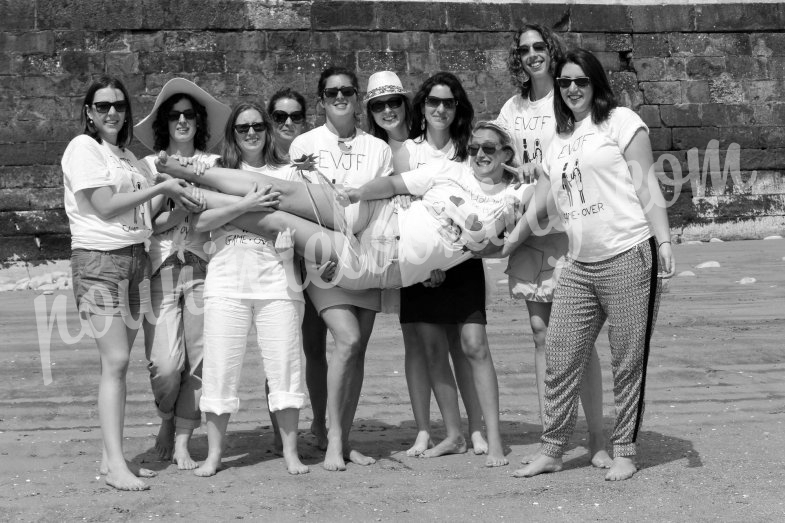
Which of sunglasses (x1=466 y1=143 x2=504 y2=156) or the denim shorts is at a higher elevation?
sunglasses (x1=466 y1=143 x2=504 y2=156)

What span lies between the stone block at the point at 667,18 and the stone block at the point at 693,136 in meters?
1.31

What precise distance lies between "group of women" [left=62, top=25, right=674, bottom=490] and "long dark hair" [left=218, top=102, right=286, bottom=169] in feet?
0.04

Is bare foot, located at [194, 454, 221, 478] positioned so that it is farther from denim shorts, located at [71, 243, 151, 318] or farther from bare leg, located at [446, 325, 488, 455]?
bare leg, located at [446, 325, 488, 455]

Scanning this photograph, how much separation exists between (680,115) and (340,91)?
9.60 m

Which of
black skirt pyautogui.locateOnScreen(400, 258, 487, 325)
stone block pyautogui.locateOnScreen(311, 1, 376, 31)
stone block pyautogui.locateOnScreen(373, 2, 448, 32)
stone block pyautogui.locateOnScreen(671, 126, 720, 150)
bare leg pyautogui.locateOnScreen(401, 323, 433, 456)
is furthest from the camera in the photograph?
stone block pyautogui.locateOnScreen(671, 126, 720, 150)

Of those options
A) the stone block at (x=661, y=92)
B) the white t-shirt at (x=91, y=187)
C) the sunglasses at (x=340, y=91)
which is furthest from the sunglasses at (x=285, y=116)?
the stone block at (x=661, y=92)

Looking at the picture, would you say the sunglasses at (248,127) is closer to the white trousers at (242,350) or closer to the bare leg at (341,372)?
the white trousers at (242,350)

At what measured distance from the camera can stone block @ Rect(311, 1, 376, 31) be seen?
1327cm

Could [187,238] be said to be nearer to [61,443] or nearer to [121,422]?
[121,422]

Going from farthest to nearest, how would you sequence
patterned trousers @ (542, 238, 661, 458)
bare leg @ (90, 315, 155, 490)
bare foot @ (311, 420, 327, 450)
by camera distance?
bare foot @ (311, 420, 327, 450) < bare leg @ (90, 315, 155, 490) < patterned trousers @ (542, 238, 661, 458)

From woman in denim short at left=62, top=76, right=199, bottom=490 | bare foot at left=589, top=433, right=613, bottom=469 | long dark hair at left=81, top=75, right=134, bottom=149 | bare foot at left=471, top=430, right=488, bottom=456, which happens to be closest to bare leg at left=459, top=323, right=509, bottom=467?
bare foot at left=471, top=430, right=488, bottom=456

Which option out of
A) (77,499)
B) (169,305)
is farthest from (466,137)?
(77,499)

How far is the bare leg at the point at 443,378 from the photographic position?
570 cm

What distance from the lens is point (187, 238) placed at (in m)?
5.56
